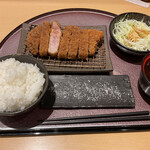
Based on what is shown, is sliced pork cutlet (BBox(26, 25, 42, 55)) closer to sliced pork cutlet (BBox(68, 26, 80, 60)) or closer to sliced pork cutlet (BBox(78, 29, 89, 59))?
sliced pork cutlet (BBox(68, 26, 80, 60))

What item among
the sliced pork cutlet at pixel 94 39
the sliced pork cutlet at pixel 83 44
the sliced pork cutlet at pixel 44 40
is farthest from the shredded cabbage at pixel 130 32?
the sliced pork cutlet at pixel 44 40

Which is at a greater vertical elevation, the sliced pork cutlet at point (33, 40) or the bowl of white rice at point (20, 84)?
the sliced pork cutlet at point (33, 40)

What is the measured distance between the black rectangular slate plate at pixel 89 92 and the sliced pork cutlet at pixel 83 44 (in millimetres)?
312

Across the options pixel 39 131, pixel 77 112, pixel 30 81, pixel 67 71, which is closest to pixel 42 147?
pixel 39 131

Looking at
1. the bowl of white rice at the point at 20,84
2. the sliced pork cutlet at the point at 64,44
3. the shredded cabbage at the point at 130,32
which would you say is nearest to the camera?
the bowl of white rice at the point at 20,84

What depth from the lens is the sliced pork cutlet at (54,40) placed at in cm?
210

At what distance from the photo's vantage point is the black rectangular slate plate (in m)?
1.74

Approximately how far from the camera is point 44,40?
2.17 metres

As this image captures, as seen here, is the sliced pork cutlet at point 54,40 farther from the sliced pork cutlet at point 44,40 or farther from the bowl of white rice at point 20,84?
the bowl of white rice at point 20,84

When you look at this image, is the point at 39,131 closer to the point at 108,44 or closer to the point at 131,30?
the point at 108,44

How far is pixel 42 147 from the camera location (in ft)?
5.05

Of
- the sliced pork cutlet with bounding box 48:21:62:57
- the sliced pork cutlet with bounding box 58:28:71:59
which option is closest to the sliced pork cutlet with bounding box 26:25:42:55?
the sliced pork cutlet with bounding box 48:21:62:57

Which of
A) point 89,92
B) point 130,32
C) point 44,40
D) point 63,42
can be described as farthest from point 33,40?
point 130,32

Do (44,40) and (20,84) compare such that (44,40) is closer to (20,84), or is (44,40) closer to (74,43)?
(74,43)
